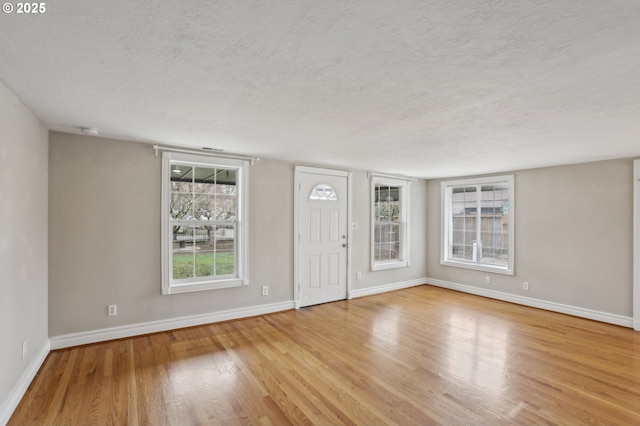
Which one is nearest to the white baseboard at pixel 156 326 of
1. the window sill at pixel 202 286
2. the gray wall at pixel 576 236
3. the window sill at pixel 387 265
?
the window sill at pixel 202 286

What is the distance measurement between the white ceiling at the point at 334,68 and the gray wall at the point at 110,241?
395 millimetres

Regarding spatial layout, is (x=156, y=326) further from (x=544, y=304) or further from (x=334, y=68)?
(x=544, y=304)

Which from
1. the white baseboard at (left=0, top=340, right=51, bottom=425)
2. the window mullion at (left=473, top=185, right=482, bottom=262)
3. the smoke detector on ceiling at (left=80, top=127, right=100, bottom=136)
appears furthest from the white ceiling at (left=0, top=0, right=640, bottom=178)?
the window mullion at (left=473, top=185, right=482, bottom=262)

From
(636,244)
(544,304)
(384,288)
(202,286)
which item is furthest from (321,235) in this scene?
A: (636,244)

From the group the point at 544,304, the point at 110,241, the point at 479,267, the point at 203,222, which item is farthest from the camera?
the point at 479,267

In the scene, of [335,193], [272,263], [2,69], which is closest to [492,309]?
[335,193]

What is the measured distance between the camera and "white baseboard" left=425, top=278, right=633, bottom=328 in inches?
164

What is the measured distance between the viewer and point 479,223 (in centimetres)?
589

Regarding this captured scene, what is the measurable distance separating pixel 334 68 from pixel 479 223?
5.16m

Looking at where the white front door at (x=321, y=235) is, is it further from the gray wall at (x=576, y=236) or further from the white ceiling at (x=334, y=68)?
the gray wall at (x=576, y=236)

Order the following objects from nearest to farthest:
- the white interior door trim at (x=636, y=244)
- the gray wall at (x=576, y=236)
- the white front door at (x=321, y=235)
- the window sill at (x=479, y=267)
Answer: the white interior door trim at (x=636, y=244) < the gray wall at (x=576, y=236) < the white front door at (x=321, y=235) < the window sill at (x=479, y=267)

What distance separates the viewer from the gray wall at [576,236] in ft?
Result: 13.7

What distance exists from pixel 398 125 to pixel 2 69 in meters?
2.88

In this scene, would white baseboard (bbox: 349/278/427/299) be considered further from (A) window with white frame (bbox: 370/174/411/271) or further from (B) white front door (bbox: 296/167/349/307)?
(A) window with white frame (bbox: 370/174/411/271)
